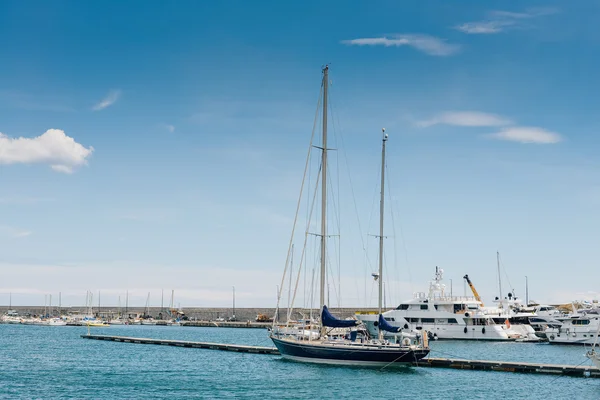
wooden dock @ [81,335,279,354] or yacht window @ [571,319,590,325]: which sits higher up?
yacht window @ [571,319,590,325]

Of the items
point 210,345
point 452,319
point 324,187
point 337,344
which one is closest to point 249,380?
point 337,344

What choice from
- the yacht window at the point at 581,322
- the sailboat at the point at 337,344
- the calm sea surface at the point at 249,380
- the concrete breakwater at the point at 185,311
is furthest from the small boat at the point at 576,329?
the concrete breakwater at the point at 185,311

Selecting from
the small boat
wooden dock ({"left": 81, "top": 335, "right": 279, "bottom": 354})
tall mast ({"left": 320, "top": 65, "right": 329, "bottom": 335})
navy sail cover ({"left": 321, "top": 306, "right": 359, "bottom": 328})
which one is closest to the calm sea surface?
wooden dock ({"left": 81, "top": 335, "right": 279, "bottom": 354})

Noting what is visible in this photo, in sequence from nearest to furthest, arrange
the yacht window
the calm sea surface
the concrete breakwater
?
the calm sea surface
the yacht window
the concrete breakwater

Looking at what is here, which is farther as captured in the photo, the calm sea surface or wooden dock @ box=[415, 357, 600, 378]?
wooden dock @ box=[415, 357, 600, 378]

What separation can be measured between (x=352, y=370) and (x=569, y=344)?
41742 mm

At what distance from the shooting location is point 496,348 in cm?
6938

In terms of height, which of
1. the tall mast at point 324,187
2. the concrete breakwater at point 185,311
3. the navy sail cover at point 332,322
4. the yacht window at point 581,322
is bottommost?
the concrete breakwater at point 185,311

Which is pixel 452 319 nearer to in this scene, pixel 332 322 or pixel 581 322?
pixel 581 322

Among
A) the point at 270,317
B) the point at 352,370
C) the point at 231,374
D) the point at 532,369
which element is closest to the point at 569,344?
the point at 532,369

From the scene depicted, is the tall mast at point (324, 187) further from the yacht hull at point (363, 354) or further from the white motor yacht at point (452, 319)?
the white motor yacht at point (452, 319)

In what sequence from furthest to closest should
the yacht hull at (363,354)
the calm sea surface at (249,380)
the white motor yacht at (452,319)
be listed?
the white motor yacht at (452,319) < the yacht hull at (363,354) < the calm sea surface at (249,380)

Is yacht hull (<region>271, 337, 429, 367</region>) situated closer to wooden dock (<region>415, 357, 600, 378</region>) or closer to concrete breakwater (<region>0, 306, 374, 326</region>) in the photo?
wooden dock (<region>415, 357, 600, 378</region>)

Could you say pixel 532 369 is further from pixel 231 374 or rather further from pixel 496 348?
pixel 496 348
